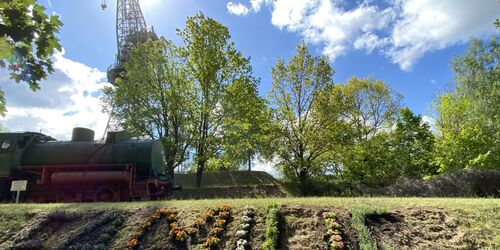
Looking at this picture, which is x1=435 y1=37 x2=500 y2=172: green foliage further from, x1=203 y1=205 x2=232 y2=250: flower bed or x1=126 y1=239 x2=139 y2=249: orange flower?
x1=126 y1=239 x2=139 y2=249: orange flower

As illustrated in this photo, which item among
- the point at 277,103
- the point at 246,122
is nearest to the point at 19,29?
the point at 246,122

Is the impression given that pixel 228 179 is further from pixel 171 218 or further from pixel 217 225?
pixel 217 225

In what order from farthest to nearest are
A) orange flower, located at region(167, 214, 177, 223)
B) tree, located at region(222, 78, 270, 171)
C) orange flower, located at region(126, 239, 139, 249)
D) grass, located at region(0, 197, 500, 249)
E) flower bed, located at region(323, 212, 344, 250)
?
tree, located at region(222, 78, 270, 171)
orange flower, located at region(167, 214, 177, 223)
orange flower, located at region(126, 239, 139, 249)
grass, located at region(0, 197, 500, 249)
flower bed, located at region(323, 212, 344, 250)

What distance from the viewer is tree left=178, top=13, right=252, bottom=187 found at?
93.5 feet

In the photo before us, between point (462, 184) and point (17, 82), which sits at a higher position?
point (17, 82)

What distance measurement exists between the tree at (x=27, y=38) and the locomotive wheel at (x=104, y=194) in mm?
12109

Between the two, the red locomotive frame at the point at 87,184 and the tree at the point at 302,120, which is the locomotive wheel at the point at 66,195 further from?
the tree at the point at 302,120

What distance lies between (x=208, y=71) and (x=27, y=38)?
22.7 m

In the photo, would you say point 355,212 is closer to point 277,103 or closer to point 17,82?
point 17,82

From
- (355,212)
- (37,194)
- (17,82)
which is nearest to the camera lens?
(17,82)

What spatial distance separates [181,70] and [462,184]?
69.6 ft

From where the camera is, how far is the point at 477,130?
Answer: 2827cm

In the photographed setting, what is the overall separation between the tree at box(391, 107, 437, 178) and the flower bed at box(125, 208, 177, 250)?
29.7 m

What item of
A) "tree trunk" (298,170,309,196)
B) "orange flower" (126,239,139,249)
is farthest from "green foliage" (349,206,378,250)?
"tree trunk" (298,170,309,196)
